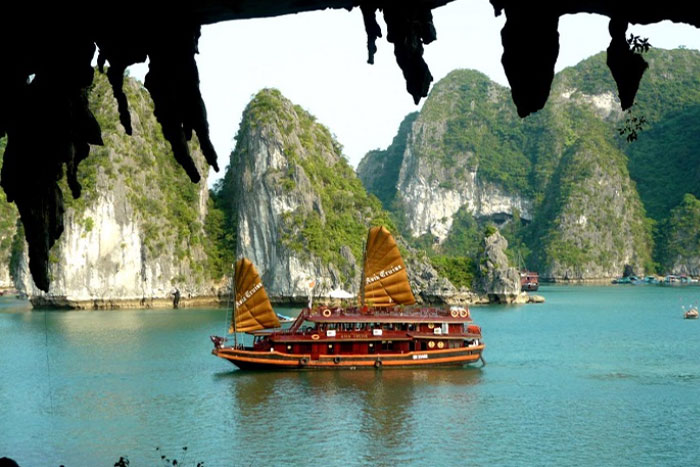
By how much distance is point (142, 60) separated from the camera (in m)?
4.81

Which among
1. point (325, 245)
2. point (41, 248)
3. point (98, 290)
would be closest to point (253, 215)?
point (325, 245)

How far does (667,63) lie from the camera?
514 ft

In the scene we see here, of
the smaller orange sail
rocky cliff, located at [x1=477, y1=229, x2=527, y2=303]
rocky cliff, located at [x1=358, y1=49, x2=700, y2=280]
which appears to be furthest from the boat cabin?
rocky cliff, located at [x1=358, y1=49, x2=700, y2=280]

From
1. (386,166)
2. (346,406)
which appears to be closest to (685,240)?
(386,166)

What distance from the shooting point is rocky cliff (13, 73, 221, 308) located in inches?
2469

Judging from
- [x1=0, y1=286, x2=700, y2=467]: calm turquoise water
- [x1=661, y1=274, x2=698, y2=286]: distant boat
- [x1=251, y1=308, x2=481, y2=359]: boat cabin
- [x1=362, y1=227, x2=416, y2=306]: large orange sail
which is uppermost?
[x1=362, y1=227, x2=416, y2=306]: large orange sail

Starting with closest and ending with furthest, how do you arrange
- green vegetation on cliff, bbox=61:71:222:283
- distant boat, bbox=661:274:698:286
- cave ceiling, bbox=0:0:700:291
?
cave ceiling, bbox=0:0:700:291 → green vegetation on cliff, bbox=61:71:222:283 → distant boat, bbox=661:274:698:286

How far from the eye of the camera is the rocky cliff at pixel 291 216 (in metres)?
66.5

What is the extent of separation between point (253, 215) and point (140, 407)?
146 ft

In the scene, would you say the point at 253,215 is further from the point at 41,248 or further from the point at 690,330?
the point at 41,248

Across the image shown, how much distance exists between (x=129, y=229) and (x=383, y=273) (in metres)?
35.9

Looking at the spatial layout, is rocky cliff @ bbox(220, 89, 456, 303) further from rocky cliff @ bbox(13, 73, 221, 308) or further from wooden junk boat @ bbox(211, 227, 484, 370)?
wooden junk boat @ bbox(211, 227, 484, 370)

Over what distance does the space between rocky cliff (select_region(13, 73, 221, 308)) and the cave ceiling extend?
57251 millimetres

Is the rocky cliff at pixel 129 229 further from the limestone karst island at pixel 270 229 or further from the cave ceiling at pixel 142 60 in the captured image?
the cave ceiling at pixel 142 60
